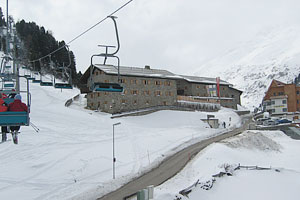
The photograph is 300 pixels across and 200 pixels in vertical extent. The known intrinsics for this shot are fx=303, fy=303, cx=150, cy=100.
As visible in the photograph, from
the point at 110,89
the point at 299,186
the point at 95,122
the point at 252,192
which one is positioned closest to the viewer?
the point at 110,89

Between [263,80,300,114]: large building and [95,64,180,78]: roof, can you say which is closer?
[95,64,180,78]: roof

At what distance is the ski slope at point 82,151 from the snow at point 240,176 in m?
4.38

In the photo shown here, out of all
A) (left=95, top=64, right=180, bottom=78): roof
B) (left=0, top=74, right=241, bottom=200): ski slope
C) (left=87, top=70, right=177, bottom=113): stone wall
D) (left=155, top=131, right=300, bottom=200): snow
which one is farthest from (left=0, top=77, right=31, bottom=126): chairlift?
(left=87, top=70, right=177, bottom=113): stone wall

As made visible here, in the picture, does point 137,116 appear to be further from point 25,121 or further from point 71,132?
point 25,121

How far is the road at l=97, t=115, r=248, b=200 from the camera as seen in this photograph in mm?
21203

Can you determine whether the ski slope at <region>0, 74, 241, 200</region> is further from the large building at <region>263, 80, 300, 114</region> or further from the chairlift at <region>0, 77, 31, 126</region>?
the large building at <region>263, 80, 300, 114</region>

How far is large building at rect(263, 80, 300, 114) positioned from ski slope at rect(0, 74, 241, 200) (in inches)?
1424

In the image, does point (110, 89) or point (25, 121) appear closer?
point (25, 121)

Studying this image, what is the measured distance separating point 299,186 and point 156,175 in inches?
483

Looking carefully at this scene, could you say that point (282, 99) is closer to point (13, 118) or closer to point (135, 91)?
point (135, 91)

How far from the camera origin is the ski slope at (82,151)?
21625 millimetres

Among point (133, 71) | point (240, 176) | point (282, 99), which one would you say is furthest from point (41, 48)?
point (240, 176)

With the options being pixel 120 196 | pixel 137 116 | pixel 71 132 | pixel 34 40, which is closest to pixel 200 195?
pixel 120 196

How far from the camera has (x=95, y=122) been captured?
152 feet
